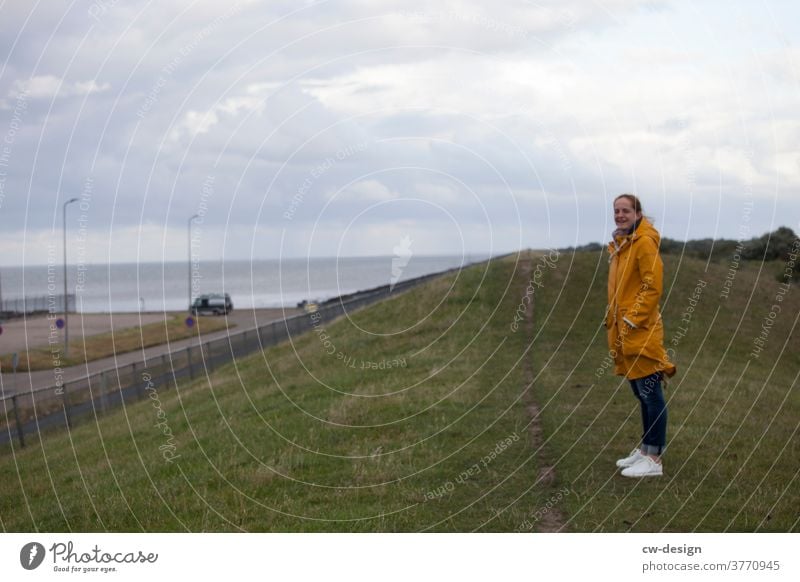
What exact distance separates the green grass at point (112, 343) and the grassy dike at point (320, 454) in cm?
1932

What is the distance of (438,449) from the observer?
1191cm

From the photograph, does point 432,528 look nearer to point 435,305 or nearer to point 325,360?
point 325,360

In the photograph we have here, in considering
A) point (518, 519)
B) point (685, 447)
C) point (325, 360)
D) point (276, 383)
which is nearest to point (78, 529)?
point (518, 519)

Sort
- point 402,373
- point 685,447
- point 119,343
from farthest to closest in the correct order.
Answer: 1. point 119,343
2. point 402,373
3. point 685,447

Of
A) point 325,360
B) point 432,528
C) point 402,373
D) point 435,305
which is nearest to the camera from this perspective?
point 432,528

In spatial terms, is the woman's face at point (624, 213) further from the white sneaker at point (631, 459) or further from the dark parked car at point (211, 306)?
the dark parked car at point (211, 306)

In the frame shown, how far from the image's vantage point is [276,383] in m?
21.1

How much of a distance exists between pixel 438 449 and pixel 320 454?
1.48m

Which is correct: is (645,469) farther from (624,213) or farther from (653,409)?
(624,213)

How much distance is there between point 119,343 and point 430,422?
44527 millimetres

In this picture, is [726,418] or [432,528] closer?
[432,528]

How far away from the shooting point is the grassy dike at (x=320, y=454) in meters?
9.66

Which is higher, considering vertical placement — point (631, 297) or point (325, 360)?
point (631, 297)
